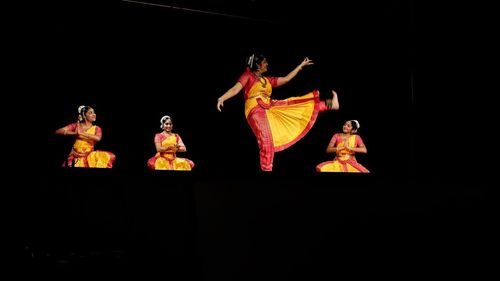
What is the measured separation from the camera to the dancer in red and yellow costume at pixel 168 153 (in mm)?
3826

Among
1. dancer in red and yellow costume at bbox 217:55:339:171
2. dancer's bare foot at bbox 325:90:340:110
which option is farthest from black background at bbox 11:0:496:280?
dancer's bare foot at bbox 325:90:340:110

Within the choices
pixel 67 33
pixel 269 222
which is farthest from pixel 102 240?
pixel 67 33

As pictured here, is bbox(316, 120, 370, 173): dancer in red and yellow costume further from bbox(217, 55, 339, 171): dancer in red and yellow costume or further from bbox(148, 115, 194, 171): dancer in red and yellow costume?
bbox(148, 115, 194, 171): dancer in red and yellow costume

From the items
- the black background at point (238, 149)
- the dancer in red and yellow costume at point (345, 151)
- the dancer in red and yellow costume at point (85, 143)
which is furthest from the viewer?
the dancer in red and yellow costume at point (345, 151)

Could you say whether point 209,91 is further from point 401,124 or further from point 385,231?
point 385,231

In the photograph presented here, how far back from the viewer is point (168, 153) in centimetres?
387

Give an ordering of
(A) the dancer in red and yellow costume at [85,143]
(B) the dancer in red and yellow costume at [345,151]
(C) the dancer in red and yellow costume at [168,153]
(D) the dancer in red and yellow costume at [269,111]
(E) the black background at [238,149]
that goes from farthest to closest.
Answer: (B) the dancer in red and yellow costume at [345,151] → (D) the dancer in red and yellow costume at [269,111] → (C) the dancer in red and yellow costume at [168,153] → (A) the dancer in red and yellow costume at [85,143] → (E) the black background at [238,149]

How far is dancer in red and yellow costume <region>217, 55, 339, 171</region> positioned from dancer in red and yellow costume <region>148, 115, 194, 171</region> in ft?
1.52

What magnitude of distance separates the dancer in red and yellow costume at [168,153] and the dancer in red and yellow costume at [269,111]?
46 cm

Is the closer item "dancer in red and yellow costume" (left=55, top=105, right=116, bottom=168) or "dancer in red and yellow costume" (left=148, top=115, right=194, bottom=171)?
"dancer in red and yellow costume" (left=55, top=105, right=116, bottom=168)

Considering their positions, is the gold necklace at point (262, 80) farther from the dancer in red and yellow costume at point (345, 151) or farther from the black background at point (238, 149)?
the dancer in red and yellow costume at point (345, 151)

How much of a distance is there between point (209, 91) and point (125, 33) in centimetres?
87

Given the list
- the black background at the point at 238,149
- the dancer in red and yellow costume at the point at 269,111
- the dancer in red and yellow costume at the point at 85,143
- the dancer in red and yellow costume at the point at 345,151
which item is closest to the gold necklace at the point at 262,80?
the dancer in red and yellow costume at the point at 269,111

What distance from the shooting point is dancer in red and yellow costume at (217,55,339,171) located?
13.0 feet
